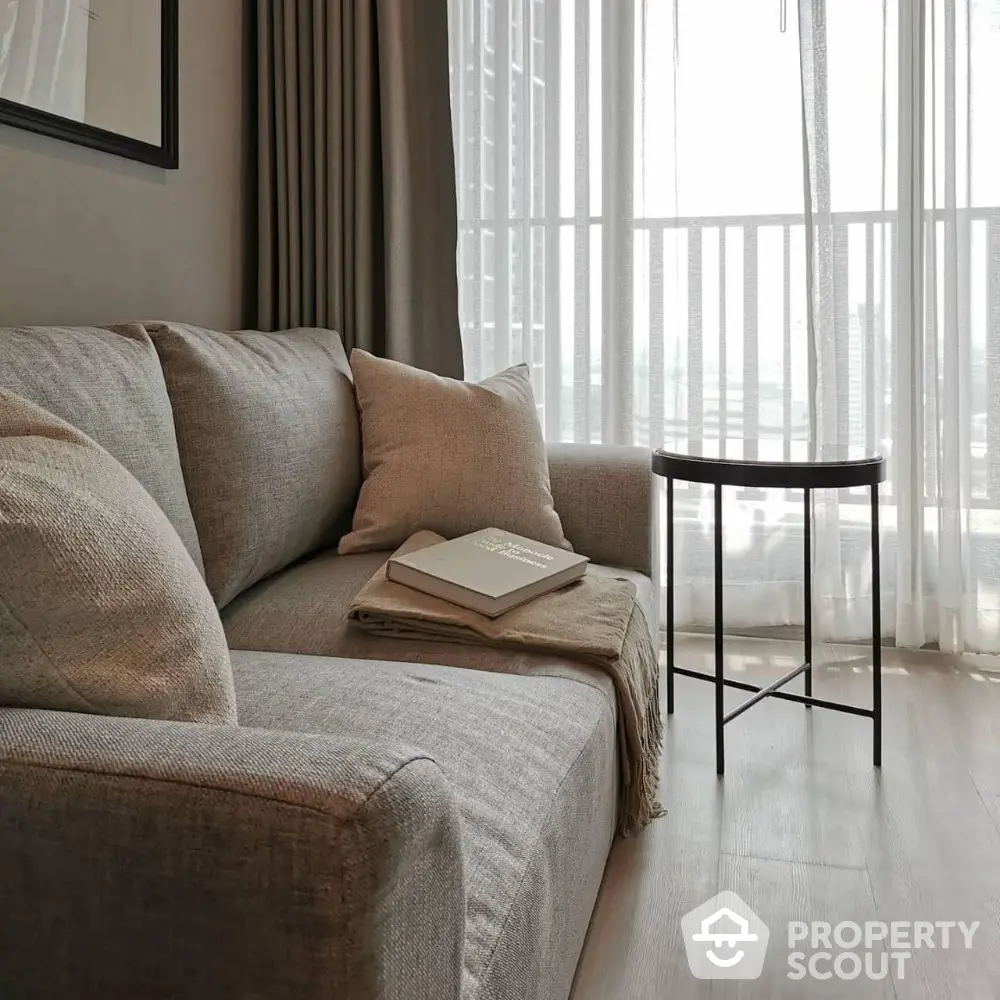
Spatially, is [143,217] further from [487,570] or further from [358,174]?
[487,570]

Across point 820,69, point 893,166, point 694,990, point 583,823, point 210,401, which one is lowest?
point 694,990

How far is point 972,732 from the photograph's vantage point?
2.31m

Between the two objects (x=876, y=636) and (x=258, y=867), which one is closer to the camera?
(x=258, y=867)

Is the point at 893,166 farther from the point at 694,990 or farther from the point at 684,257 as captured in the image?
the point at 694,990

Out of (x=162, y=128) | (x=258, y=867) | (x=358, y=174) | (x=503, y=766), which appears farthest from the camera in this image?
(x=358, y=174)

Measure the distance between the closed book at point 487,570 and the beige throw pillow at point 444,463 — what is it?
0.15 metres

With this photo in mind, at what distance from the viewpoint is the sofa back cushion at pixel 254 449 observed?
179 centimetres

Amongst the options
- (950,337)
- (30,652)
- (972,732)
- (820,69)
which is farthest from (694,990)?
(820,69)

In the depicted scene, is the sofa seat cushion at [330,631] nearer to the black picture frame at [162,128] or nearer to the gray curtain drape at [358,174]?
the black picture frame at [162,128]

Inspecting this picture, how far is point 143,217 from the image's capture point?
7.61 ft

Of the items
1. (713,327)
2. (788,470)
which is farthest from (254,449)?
(713,327)

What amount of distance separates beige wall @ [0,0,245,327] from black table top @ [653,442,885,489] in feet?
4.26

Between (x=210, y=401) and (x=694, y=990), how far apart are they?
125cm

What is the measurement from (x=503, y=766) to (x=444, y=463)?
40.8 inches
